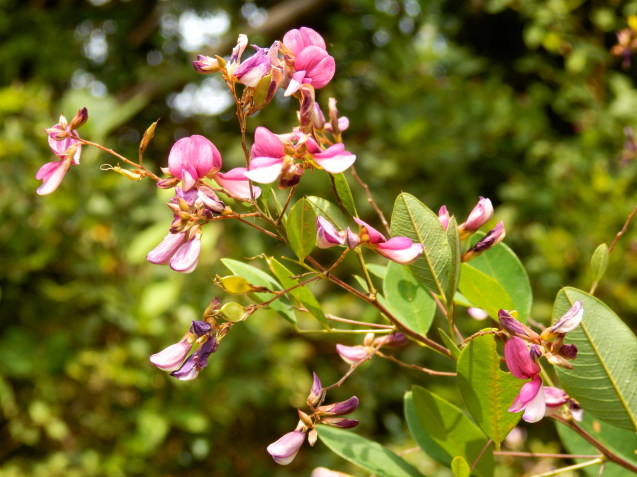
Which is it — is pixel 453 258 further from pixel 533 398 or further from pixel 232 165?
pixel 232 165

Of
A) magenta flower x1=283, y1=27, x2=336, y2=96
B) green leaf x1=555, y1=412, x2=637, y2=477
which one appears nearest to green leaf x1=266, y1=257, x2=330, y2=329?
magenta flower x1=283, y1=27, x2=336, y2=96

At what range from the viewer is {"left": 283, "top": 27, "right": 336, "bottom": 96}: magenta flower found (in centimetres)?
45

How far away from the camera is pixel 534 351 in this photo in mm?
389

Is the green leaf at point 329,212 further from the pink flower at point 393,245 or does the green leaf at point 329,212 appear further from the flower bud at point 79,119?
the flower bud at point 79,119

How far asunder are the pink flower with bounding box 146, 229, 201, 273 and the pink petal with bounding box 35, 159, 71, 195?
10 centimetres

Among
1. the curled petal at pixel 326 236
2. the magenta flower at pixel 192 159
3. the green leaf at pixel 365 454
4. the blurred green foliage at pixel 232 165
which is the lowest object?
the blurred green foliage at pixel 232 165

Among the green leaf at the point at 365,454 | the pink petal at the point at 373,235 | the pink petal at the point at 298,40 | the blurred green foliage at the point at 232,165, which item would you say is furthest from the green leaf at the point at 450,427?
the blurred green foliage at the point at 232,165

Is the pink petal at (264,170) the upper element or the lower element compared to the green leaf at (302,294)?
upper

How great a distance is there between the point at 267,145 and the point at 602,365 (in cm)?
25

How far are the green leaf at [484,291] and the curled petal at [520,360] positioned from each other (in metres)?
0.11

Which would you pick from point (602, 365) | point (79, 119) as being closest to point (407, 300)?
point (602, 365)

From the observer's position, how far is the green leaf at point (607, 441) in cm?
59

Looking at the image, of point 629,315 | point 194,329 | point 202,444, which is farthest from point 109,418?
point 194,329

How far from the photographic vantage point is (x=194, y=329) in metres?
0.44
